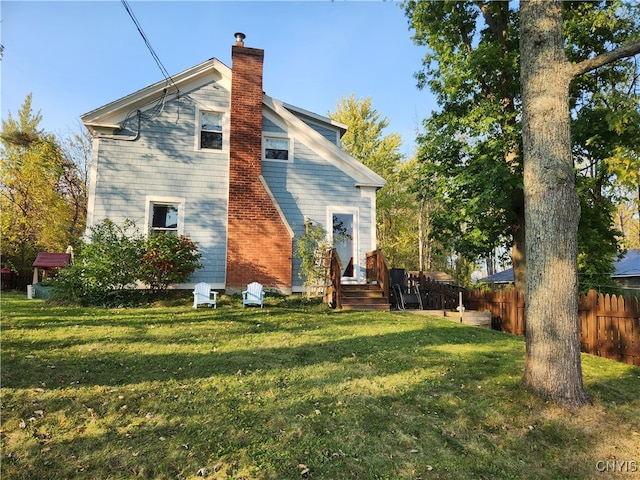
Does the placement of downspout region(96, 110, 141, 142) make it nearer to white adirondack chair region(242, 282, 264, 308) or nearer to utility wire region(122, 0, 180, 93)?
utility wire region(122, 0, 180, 93)

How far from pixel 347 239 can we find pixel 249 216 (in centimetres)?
335

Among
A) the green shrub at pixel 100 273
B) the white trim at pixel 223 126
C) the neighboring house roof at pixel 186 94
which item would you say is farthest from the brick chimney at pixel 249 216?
the green shrub at pixel 100 273

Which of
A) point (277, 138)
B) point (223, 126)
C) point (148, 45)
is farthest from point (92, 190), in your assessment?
point (277, 138)

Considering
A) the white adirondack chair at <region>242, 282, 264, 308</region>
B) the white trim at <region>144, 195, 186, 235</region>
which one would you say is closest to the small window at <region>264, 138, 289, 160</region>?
the white trim at <region>144, 195, 186, 235</region>

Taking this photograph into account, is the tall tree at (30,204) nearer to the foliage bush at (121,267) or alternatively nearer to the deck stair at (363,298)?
the foliage bush at (121,267)

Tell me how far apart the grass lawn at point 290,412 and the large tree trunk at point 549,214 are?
1.32 ft

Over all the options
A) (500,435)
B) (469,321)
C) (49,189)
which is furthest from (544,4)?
(49,189)

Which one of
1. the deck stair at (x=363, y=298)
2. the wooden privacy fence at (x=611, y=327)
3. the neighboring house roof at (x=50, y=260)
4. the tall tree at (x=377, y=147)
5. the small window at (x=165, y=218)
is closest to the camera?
the wooden privacy fence at (x=611, y=327)

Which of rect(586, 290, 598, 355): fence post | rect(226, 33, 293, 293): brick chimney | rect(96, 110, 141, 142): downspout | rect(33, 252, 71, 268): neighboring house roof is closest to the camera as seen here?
rect(586, 290, 598, 355): fence post

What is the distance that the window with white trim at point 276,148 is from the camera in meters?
12.8

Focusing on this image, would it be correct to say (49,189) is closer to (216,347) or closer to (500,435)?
(216,347)

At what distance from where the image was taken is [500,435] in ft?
11.9

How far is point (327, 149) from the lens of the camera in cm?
1298

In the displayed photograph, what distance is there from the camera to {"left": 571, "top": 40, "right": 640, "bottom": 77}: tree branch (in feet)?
14.1
